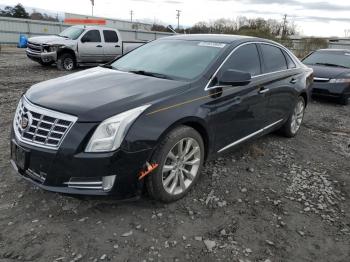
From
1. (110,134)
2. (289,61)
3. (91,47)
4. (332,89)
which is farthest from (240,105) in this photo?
Answer: (91,47)

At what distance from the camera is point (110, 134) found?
2.89 m

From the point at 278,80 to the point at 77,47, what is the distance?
10.3 m

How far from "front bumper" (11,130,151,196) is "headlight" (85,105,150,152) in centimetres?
6

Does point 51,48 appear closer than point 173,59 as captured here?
No

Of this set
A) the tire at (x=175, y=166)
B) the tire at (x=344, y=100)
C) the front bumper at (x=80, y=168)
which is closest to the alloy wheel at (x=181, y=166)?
the tire at (x=175, y=166)

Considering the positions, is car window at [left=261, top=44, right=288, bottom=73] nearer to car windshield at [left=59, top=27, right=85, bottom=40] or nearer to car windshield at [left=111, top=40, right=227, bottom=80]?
car windshield at [left=111, top=40, right=227, bottom=80]

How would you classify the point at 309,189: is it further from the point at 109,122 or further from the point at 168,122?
the point at 109,122

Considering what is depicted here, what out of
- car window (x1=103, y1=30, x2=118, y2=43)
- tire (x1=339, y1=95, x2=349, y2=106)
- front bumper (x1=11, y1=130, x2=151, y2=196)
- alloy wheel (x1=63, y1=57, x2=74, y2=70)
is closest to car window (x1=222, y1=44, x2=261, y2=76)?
front bumper (x1=11, y1=130, x2=151, y2=196)

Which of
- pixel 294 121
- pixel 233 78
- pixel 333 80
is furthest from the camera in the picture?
pixel 333 80

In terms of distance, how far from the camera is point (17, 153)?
10.5 ft

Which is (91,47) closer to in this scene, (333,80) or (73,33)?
(73,33)

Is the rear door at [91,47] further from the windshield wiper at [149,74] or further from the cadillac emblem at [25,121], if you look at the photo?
the cadillac emblem at [25,121]

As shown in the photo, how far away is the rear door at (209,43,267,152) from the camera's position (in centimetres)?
387

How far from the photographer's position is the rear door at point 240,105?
12.7 feet
